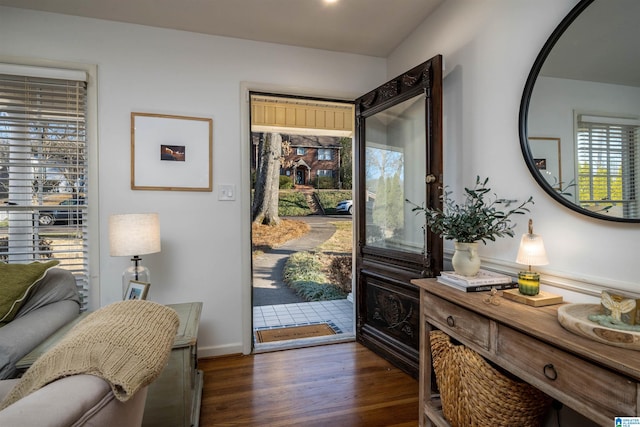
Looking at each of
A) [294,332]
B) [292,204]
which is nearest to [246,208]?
[294,332]

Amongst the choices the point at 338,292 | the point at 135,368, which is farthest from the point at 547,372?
the point at 338,292

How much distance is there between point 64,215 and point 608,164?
10.3ft

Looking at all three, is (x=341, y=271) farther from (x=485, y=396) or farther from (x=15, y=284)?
(x=15, y=284)

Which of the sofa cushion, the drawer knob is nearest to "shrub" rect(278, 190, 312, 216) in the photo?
the sofa cushion

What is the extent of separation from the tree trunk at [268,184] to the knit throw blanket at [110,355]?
411 cm

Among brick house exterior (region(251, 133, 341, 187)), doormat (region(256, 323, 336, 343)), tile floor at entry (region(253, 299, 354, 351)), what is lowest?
tile floor at entry (region(253, 299, 354, 351))

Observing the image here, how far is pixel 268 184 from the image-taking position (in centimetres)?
507

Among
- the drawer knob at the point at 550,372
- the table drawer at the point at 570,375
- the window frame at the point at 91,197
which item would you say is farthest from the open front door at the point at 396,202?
the window frame at the point at 91,197

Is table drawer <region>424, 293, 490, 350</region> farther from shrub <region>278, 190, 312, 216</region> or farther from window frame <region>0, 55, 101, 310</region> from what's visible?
shrub <region>278, 190, 312, 216</region>

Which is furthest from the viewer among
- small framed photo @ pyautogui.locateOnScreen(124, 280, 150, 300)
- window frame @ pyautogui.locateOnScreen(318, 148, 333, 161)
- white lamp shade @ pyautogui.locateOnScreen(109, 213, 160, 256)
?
window frame @ pyautogui.locateOnScreen(318, 148, 333, 161)

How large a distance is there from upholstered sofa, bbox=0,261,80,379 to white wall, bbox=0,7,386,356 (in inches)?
16.6

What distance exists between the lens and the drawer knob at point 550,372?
102 cm

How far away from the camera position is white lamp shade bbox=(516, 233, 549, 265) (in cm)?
141

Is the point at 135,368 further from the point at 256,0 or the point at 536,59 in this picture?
the point at 256,0
